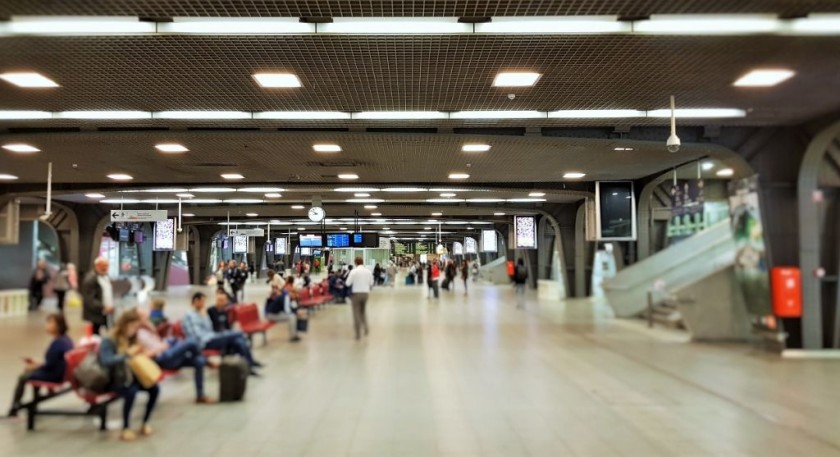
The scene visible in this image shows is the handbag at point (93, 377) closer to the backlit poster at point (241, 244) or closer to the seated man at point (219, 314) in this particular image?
the seated man at point (219, 314)

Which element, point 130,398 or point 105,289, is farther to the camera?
point 105,289

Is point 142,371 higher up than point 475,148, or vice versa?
point 475,148

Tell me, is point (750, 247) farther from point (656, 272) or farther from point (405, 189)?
point (405, 189)

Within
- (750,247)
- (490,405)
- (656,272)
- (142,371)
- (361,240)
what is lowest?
(490,405)

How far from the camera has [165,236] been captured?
2677 cm

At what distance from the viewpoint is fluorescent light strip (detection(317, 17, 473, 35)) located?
533 centimetres

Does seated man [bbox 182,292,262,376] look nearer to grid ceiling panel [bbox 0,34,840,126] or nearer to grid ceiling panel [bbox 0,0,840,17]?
grid ceiling panel [bbox 0,34,840,126]

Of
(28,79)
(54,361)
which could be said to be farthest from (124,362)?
(28,79)

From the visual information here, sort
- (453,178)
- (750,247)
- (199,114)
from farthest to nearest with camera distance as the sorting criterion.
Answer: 1. (453,178)
2. (750,247)
3. (199,114)

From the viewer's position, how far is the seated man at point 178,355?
655 centimetres

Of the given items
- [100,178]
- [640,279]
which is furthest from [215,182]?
[640,279]

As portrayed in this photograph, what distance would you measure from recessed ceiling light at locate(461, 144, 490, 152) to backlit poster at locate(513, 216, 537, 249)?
16.4 metres

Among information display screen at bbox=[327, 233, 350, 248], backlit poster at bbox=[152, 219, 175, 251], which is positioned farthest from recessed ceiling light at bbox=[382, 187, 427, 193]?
backlit poster at bbox=[152, 219, 175, 251]

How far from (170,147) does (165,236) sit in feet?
56.6
